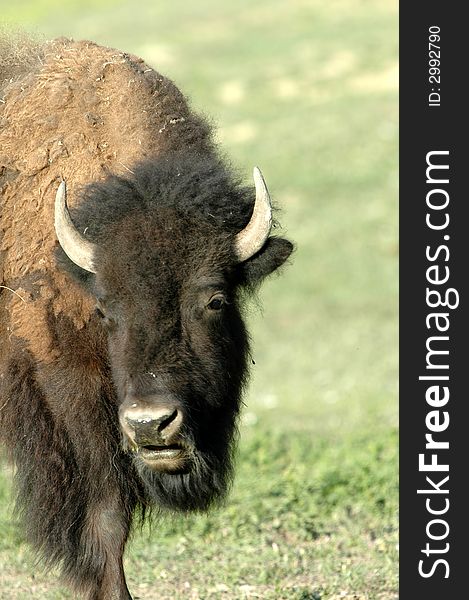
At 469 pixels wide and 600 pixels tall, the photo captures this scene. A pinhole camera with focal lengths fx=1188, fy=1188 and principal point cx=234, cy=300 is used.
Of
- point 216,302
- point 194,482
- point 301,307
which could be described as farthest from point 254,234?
point 301,307

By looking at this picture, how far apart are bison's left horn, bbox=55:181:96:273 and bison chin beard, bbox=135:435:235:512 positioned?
107 centimetres

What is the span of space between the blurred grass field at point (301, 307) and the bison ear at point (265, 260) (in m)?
0.37

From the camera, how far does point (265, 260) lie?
6.45 meters

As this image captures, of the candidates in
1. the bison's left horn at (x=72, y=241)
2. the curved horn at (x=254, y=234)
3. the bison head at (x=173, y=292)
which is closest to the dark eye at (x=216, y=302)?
the bison head at (x=173, y=292)

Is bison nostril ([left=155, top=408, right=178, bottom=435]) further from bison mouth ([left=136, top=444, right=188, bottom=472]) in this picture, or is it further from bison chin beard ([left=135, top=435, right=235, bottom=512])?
bison chin beard ([left=135, top=435, right=235, bottom=512])

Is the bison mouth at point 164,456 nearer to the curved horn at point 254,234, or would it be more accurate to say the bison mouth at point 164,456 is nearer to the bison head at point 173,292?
the bison head at point 173,292

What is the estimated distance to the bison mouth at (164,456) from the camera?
5762 millimetres

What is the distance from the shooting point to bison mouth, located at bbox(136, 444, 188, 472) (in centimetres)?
576

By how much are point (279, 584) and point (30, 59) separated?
3714mm

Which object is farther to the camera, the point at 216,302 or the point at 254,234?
the point at 254,234

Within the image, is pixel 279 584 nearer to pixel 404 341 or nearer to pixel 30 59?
pixel 404 341

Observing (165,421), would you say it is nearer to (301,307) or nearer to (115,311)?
(115,311)

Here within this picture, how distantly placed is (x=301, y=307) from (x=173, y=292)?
14.7m

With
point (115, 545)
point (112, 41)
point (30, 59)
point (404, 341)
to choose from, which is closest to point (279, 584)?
point (115, 545)
